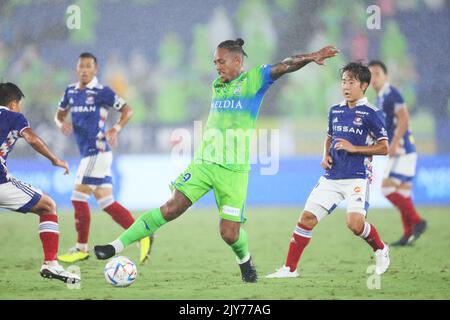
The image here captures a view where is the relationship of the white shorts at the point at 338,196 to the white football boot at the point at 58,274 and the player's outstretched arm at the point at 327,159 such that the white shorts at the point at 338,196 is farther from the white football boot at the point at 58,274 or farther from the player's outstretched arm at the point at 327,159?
the white football boot at the point at 58,274

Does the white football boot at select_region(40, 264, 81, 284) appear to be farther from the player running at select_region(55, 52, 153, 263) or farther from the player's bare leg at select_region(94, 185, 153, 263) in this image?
the player running at select_region(55, 52, 153, 263)

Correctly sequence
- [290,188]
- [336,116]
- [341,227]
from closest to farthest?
[336,116]
[341,227]
[290,188]

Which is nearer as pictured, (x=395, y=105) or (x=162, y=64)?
(x=395, y=105)

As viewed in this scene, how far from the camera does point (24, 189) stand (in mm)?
6578

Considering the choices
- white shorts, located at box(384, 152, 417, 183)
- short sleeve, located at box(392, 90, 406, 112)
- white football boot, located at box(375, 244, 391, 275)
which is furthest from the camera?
Result: white shorts, located at box(384, 152, 417, 183)

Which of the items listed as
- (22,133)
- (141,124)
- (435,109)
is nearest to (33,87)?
(141,124)

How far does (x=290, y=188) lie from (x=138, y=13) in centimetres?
473

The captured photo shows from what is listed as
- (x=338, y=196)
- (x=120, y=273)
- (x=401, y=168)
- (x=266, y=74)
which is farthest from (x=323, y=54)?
(x=401, y=168)

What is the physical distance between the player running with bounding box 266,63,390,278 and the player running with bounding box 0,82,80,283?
1824 mm

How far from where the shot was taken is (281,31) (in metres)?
16.8

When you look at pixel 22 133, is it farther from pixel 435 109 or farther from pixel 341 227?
pixel 435 109

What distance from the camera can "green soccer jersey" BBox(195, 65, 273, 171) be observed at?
6.47 metres

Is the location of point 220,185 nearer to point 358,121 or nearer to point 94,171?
point 358,121

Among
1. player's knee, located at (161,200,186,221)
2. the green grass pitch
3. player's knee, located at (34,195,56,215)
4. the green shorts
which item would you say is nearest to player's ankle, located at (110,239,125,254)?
the green grass pitch
